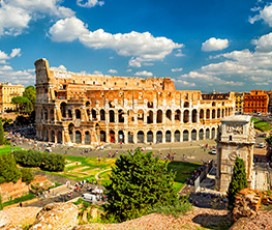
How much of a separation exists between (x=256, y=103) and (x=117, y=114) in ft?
257

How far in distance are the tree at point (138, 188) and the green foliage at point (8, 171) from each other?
14.6 metres

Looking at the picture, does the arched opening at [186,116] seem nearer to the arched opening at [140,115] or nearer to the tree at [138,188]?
the arched opening at [140,115]

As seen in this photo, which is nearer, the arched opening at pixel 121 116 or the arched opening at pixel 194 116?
the arched opening at pixel 121 116

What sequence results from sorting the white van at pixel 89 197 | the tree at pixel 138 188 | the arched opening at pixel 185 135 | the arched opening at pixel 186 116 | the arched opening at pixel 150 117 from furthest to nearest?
the arched opening at pixel 186 116
the arched opening at pixel 185 135
the arched opening at pixel 150 117
the white van at pixel 89 197
the tree at pixel 138 188

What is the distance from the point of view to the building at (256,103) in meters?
109

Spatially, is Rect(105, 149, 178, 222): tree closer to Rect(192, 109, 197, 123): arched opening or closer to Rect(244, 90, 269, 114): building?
Rect(192, 109, 197, 123): arched opening

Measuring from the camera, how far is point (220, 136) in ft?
91.3

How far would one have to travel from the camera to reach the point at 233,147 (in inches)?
1069

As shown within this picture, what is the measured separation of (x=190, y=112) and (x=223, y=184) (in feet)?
107

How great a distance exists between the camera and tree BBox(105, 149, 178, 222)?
16672mm

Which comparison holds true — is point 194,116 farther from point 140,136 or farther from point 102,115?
point 102,115

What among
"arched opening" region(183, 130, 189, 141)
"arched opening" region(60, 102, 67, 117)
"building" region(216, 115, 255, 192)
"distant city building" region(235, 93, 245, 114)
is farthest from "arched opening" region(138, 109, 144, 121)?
"distant city building" region(235, 93, 245, 114)

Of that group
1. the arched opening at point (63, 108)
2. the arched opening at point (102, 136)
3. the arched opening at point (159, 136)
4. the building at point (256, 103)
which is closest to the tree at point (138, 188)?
the arched opening at point (159, 136)

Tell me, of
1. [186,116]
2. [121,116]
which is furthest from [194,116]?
[121,116]
